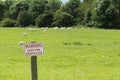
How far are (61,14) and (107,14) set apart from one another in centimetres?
1408

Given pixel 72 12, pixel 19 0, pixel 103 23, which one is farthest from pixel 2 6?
pixel 103 23

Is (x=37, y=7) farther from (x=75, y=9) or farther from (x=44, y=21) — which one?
(x=44, y=21)

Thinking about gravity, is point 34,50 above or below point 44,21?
above

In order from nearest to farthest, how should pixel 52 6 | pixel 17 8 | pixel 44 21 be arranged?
1. pixel 44 21
2. pixel 52 6
3. pixel 17 8

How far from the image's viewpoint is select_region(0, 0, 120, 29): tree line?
301ft

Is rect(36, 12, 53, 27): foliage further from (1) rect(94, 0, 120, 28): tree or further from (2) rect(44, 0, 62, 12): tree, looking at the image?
(1) rect(94, 0, 120, 28): tree

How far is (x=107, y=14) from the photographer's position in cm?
9169

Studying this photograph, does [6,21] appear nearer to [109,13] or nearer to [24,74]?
[109,13]

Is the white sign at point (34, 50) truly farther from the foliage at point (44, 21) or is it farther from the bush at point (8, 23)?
the foliage at point (44, 21)

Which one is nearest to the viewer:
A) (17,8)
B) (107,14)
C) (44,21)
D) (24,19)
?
(107,14)

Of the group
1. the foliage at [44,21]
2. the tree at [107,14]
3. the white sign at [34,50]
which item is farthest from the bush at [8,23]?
the white sign at [34,50]

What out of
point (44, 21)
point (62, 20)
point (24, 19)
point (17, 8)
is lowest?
point (44, 21)

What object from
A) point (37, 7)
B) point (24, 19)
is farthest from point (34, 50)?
point (37, 7)

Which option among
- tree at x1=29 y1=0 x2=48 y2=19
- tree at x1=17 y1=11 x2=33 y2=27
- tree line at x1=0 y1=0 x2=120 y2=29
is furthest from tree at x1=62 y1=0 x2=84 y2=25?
tree at x1=17 y1=11 x2=33 y2=27
